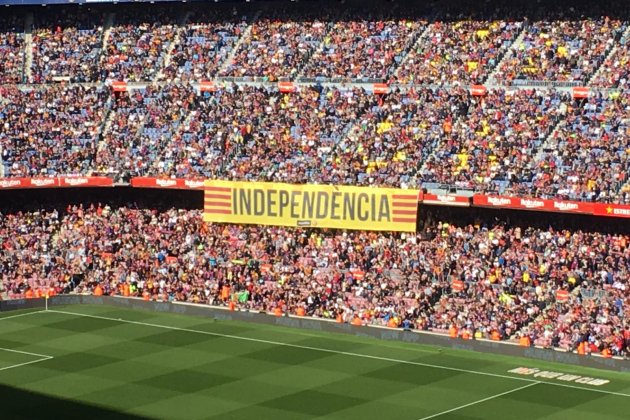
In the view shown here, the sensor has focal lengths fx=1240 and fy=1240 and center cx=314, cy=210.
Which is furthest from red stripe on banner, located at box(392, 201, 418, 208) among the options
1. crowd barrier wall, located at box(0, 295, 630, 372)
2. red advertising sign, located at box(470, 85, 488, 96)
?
red advertising sign, located at box(470, 85, 488, 96)

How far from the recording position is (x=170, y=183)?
57812 millimetres

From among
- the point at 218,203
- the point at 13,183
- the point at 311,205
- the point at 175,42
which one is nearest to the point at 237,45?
the point at 175,42

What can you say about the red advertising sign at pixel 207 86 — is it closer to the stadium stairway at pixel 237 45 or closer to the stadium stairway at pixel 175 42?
the stadium stairway at pixel 237 45

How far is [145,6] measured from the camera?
67.3 meters

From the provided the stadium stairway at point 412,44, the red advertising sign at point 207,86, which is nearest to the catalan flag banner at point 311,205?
the red advertising sign at point 207,86

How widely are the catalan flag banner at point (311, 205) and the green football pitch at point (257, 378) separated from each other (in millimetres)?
5855

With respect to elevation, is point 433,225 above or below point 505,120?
below

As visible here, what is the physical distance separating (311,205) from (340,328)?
6.99 meters

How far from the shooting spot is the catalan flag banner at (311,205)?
53.2 m

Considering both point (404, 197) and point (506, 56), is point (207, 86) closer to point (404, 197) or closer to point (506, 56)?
point (404, 197)

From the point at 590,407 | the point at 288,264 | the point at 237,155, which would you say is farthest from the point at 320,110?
the point at 590,407

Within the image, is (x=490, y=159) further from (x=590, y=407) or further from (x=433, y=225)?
(x=590, y=407)

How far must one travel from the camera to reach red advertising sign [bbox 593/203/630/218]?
152ft

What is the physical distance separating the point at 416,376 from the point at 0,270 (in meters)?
24.1
